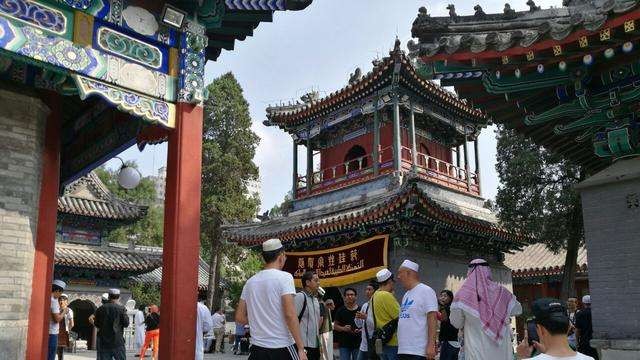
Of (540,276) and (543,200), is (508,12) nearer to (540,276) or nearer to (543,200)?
(543,200)

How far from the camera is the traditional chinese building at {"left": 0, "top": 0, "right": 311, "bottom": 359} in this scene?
5660mm

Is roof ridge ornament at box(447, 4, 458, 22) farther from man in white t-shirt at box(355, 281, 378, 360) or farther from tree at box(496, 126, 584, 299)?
tree at box(496, 126, 584, 299)

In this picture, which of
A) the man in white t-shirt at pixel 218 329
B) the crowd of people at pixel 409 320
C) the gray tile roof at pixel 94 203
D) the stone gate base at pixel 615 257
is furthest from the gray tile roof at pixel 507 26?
the gray tile roof at pixel 94 203

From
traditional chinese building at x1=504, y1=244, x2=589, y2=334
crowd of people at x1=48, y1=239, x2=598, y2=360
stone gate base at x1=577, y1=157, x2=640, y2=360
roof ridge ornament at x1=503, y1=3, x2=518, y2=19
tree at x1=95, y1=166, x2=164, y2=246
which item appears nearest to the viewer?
crowd of people at x1=48, y1=239, x2=598, y2=360

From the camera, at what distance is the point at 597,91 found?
638 centimetres

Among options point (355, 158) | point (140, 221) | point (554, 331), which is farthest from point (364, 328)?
point (140, 221)

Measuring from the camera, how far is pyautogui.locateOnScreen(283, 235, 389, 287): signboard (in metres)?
14.2

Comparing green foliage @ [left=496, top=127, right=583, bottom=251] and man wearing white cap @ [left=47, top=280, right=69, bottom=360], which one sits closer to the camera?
man wearing white cap @ [left=47, top=280, right=69, bottom=360]

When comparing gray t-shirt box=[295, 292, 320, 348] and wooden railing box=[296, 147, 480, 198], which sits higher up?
wooden railing box=[296, 147, 480, 198]

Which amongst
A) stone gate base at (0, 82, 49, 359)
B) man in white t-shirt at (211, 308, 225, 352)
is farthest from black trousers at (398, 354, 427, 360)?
man in white t-shirt at (211, 308, 225, 352)

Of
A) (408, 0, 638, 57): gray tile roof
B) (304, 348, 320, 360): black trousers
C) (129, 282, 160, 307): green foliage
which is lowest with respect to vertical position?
(304, 348, 320, 360): black trousers

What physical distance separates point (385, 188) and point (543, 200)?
4.04 meters

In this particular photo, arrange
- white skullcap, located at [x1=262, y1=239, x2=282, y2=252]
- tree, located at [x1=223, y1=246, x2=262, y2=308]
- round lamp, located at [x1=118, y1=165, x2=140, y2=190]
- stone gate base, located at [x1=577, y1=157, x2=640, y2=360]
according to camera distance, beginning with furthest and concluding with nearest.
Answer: tree, located at [x1=223, y1=246, x2=262, y2=308] < round lamp, located at [x1=118, y1=165, x2=140, y2=190] < stone gate base, located at [x1=577, y1=157, x2=640, y2=360] < white skullcap, located at [x1=262, y1=239, x2=282, y2=252]

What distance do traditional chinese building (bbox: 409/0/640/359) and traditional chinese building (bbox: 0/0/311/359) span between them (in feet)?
7.16
